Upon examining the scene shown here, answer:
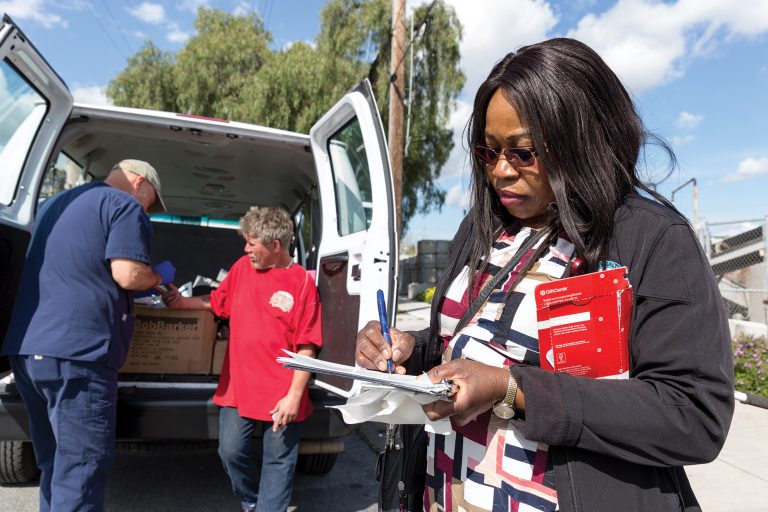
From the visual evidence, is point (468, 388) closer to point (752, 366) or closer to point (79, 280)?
point (79, 280)

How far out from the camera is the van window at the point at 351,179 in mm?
3395

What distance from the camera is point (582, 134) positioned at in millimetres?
1201

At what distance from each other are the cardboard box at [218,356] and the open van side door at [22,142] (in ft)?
3.61

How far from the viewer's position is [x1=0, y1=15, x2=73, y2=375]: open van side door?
2898 mm

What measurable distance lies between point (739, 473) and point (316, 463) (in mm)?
2934

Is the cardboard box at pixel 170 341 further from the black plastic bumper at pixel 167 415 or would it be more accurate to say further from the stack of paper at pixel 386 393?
the stack of paper at pixel 386 393

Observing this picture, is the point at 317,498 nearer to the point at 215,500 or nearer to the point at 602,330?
the point at 215,500

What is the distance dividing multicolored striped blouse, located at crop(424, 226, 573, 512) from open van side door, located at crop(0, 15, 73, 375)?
249 centimetres

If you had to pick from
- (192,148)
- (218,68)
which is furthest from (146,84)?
(192,148)

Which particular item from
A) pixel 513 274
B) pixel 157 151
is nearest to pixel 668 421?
pixel 513 274

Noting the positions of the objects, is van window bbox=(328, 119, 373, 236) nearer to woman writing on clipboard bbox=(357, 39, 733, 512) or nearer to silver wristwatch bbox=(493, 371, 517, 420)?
woman writing on clipboard bbox=(357, 39, 733, 512)

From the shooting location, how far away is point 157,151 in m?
4.64

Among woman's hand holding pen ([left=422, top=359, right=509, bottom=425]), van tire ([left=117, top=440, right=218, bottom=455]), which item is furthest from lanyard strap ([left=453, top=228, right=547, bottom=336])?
van tire ([left=117, top=440, right=218, bottom=455])

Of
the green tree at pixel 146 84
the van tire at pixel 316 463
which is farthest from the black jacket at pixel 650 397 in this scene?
the green tree at pixel 146 84
